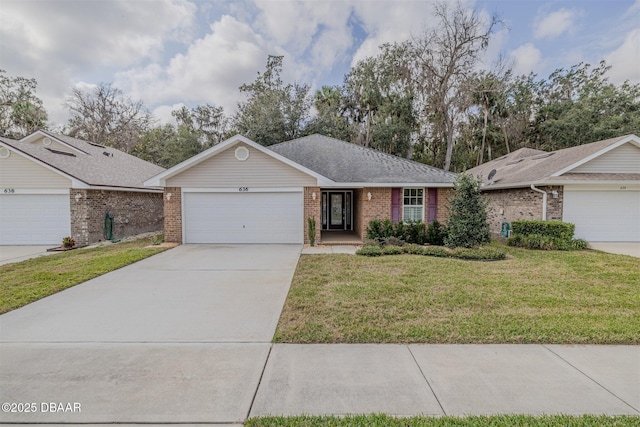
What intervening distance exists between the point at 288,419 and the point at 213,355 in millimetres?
1481

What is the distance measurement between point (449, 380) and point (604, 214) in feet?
44.2

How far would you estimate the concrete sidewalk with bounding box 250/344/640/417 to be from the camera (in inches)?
107

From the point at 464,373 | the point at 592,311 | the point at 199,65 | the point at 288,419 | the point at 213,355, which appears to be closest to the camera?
the point at 288,419

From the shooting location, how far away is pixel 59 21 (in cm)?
1280

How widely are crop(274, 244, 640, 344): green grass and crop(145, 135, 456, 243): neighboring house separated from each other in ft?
12.8

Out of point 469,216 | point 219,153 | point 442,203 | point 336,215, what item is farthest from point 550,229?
point 219,153

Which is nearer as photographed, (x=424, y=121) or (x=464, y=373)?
(x=464, y=373)

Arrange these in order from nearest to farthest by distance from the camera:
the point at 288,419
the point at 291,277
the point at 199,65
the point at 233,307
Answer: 1. the point at 288,419
2. the point at 233,307
3. the point at 291,277
4. the point at 199,65

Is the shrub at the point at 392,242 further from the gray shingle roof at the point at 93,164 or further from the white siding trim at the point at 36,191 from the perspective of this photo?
the white siding trim at the point at 36,191

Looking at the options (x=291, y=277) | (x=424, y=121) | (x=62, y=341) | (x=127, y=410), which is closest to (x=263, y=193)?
(x=291, y=277)

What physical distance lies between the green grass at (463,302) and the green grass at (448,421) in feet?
4.56

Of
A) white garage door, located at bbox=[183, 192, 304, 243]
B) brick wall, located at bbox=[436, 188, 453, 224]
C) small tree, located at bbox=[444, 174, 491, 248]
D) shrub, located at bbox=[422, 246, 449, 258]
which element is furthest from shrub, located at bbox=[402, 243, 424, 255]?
white garage door, located at bbox=[183, 192, 304, 243]

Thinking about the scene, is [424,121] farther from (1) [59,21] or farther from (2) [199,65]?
(1) [59,21]

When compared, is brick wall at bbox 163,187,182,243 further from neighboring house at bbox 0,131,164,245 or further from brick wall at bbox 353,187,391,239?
brick wall at bbox 353,187,391,239
